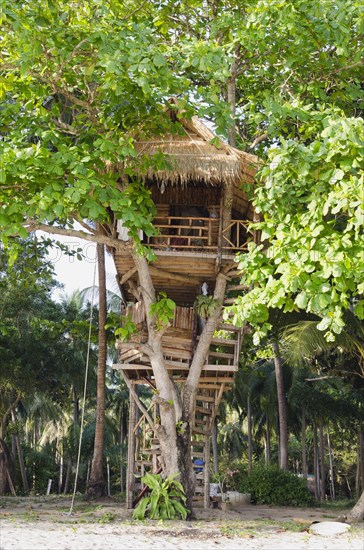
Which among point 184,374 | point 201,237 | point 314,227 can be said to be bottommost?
point 184,374

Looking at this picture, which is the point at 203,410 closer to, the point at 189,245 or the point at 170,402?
the point at 170,402

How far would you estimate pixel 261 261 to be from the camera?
9.73 m

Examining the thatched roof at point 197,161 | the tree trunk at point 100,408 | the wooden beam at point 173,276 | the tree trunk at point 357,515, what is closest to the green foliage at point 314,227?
the thatched roof at point 197,161

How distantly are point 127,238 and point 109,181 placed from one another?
190 centimetres

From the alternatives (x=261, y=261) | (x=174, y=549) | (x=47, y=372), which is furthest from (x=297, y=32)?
(x=47, y=372)

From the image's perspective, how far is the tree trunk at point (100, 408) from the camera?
15844 mm

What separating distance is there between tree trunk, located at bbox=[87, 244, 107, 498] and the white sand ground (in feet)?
14.3

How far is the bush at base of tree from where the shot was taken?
17.5m

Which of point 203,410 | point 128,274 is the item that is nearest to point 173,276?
point 128,274

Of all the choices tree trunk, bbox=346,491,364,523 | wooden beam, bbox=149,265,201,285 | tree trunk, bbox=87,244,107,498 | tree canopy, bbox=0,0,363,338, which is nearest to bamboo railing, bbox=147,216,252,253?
wooden beam, bbox=149,265,201,285

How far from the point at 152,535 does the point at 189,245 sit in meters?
4.84

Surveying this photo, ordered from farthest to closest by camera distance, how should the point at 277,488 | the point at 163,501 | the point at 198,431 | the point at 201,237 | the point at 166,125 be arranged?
the point at 277,488, the point at 198,431, the point at 201,237, the point at 166,125, the point at 163,501

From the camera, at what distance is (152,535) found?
914 centimetres

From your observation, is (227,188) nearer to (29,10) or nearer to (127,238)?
(127,238)
